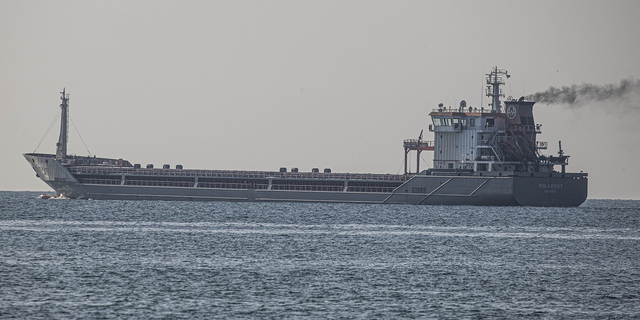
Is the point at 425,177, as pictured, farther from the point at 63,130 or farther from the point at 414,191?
the point at 63,130

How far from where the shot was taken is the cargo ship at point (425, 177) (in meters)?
88.6

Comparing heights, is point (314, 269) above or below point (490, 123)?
below

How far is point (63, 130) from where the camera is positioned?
10888cm

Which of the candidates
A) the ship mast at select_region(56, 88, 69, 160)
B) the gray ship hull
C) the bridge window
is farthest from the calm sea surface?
the ship mast at select_region(56, 88, 69, 160)

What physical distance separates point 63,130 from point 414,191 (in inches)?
1931

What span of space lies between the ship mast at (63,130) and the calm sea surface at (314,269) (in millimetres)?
34778

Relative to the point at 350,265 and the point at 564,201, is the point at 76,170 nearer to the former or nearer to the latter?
the point at 564,201

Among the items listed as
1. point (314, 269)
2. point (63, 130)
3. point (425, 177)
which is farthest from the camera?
point (63, 130)

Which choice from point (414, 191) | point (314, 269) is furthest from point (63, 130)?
point (314, 269)

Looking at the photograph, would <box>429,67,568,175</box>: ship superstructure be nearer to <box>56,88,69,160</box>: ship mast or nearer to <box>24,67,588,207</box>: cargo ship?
<box>24,67,588,207</box>: cargo ship

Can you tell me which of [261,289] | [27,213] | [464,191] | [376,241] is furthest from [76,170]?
[261,289]

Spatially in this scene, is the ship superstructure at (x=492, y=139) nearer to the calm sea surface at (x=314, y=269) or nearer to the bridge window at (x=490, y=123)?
the bridge window at (x=490, y=123)

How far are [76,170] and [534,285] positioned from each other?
263ft

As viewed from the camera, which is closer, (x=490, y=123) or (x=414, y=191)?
(x=414, y=191)
